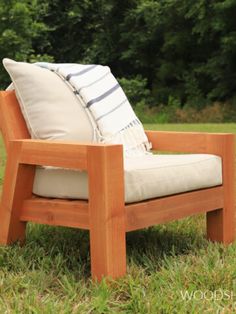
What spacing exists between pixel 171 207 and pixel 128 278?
40cm

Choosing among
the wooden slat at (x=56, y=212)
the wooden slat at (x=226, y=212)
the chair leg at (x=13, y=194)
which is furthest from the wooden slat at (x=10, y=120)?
the wooden slat at (x=226, y=212)

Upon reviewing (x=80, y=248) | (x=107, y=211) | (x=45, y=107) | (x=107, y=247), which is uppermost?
(x=45, y=107)

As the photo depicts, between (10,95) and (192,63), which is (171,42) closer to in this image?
(192,63)

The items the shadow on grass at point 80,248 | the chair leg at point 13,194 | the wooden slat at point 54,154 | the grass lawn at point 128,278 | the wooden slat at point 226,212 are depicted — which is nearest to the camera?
the grass lawn at point 128,278

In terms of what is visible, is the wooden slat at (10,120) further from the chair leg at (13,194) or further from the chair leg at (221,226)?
the chair leg at (221,226)

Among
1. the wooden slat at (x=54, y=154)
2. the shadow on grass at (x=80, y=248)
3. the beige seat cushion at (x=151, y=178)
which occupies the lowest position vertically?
the shadow on grass at (x=80, y=248)

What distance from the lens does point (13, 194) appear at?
226 centimetres

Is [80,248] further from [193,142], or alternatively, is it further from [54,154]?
[193,142]

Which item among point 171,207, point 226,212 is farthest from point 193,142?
point 171,207

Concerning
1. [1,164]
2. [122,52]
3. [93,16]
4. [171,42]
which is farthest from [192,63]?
A: [1,164]

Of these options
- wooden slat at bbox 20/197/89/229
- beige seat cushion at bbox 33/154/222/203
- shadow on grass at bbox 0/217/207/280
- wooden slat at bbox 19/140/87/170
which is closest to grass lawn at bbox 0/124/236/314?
shadow on grass at bbox 0/217/207/280

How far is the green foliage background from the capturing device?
46.0 feet

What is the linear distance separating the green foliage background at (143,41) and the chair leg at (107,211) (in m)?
11.6

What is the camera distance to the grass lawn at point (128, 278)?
1741 millimetres
